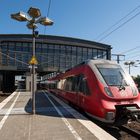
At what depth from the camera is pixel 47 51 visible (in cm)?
6372

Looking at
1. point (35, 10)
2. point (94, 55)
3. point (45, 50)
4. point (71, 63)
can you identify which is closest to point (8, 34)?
point (45, 50)

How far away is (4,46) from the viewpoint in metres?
60.6

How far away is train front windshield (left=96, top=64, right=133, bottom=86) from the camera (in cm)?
1260

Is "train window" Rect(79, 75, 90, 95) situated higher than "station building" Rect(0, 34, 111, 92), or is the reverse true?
"station building" Rect(0, 34, 111, 92)

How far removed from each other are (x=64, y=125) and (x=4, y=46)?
5263cm

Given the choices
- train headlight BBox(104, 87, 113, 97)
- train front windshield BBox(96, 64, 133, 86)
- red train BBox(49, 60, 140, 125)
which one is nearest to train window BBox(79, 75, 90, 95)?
red train BBox(49, 60, 140, 125)

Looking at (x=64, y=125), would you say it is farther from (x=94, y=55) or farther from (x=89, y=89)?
(x=94, y=55)

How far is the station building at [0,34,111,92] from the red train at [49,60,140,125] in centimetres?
4190

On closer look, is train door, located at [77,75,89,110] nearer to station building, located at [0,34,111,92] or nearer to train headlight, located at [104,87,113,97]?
train headlight, located at [104,87,113,97]

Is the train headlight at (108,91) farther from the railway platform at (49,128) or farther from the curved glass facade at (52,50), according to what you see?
the curved glass facade at (52,50)

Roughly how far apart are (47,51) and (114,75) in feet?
169

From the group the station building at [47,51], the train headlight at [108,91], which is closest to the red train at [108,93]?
the train headlight at [108,91]

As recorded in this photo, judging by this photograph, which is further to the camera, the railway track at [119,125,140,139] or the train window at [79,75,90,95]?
the train window at [79,75,90,95]

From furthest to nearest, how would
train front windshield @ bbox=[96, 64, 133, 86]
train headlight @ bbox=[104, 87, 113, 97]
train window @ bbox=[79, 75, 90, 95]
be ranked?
1. train window @ bbox=[79, 75, 90, 95]
2. train front windshield @ bbox=[96, 64, 133, 86]
3. train headlight @ bbox=[104, 87, 113, 97]
